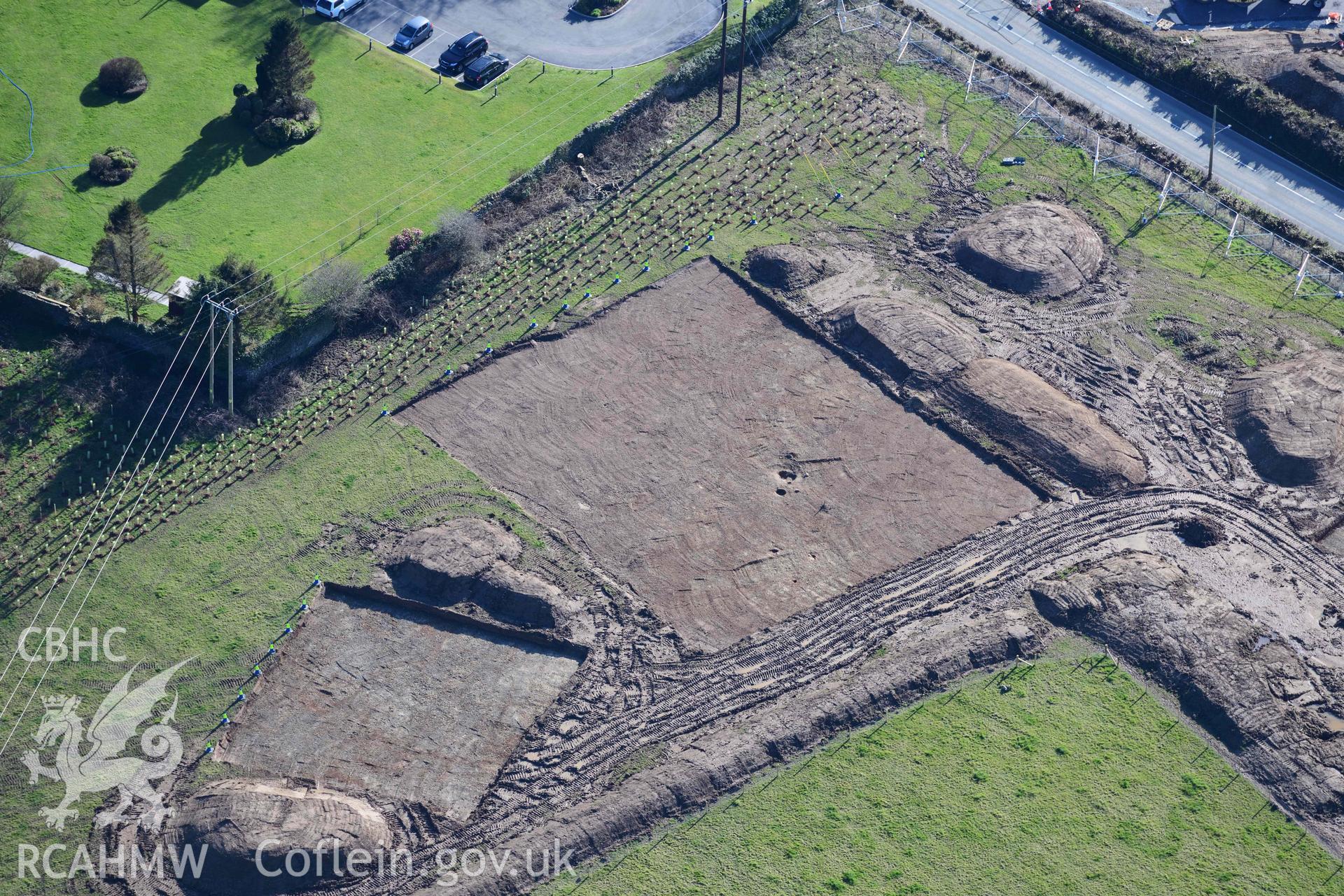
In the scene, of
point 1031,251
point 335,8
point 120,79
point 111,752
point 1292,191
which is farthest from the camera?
point 335,8

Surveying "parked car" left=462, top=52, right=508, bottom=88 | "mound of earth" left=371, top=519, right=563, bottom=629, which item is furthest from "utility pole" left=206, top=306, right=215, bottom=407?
"parked car" left=462, top=52, right=508, bottom=88

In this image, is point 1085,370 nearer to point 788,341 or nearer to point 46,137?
point 788,341

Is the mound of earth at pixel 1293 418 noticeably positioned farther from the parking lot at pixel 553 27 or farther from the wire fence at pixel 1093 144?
the parking lot at pixel 553 27

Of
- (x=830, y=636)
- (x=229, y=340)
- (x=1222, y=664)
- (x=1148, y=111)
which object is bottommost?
(x=830, y=636)

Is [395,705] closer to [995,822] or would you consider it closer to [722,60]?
[995,822]

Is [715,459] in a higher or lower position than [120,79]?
lower

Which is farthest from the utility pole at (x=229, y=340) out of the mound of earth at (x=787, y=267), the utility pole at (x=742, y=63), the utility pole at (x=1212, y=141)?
the utility pole at (x=1212, y=141)

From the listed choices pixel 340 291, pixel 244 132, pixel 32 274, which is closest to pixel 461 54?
pixel 244 132

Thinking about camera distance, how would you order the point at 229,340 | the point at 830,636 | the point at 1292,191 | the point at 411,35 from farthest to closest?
the point at 411,35
the point at 1292,191
the point at 229,340
the point at 830,636
